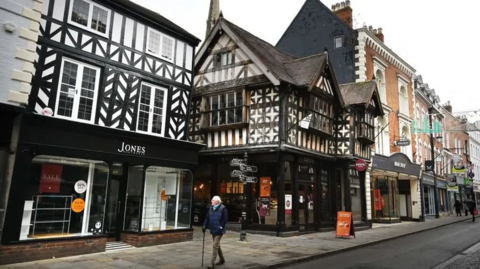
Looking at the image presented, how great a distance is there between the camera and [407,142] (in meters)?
22.4

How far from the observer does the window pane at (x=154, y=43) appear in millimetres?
12422

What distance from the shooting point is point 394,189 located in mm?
25656

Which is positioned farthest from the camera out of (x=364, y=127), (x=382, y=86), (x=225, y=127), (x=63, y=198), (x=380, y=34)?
(x=380, y=34)

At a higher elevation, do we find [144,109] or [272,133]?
[144,109]

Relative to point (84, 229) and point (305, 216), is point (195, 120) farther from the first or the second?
point (84, 229)

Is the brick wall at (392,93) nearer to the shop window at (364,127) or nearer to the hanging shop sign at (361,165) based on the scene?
the shop window at (364,127)

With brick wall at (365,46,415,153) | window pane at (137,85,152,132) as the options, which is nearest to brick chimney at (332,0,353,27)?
brick wall at (365,46,415,153)

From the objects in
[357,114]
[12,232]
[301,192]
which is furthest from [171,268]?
[357,114]

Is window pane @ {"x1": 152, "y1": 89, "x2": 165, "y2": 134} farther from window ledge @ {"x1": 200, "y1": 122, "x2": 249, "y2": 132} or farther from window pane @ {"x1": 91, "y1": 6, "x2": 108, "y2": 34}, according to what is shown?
window ledge @ {"x1": 200, "y1": 122, "x2": 249, "y2": 132}

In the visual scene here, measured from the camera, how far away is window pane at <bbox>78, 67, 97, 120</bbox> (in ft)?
34.3

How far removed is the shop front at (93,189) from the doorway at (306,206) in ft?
19.0

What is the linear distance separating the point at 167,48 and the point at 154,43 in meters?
0.59

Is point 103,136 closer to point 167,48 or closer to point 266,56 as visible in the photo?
point 167,48

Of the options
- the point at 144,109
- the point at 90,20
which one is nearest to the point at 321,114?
the point at 144,109
